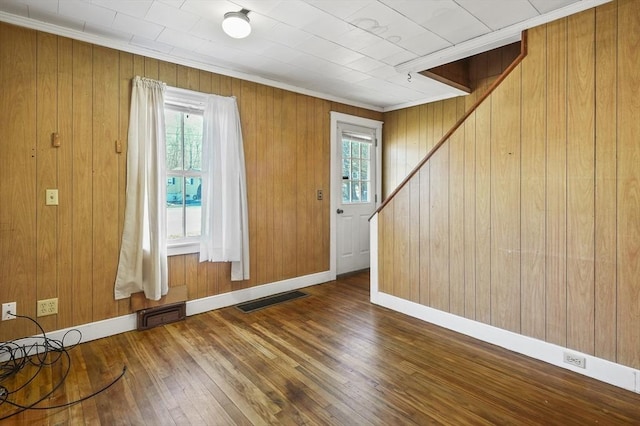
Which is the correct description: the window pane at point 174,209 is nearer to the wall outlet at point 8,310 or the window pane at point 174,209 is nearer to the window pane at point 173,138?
the window pane at point 173,138

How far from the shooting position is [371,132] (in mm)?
5039

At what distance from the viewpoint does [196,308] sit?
3.28m

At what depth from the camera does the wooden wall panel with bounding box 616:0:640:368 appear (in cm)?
198

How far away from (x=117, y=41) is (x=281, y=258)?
2664 mm

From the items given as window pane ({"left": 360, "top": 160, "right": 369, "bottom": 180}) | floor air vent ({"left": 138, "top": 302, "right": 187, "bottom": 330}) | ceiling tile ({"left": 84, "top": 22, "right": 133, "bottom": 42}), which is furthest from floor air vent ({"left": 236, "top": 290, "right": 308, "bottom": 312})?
ceiling tile ({"left": 84, "top": 22, "right": 133, "bottom": 42})

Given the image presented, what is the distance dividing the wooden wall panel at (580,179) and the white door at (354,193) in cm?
277

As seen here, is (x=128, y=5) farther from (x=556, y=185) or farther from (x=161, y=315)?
(x=556, y=185)

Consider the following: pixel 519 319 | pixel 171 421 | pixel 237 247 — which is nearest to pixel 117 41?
pixel 237 247

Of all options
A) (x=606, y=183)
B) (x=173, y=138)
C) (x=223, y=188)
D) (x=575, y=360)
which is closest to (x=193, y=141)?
(x=173, y=138)

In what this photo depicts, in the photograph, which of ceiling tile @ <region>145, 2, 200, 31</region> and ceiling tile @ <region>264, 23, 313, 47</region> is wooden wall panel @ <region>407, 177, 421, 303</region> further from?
ceiling tile @ <region>145, 2, 200, 31</region>

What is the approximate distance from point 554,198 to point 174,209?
10.7 ft

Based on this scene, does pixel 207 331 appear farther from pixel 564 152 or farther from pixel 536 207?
pixel 564 152

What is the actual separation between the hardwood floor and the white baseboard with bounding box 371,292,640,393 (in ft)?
0.21

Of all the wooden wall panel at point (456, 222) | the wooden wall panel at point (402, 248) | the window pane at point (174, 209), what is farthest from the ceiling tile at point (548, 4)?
the window pane at point (174, 209)
